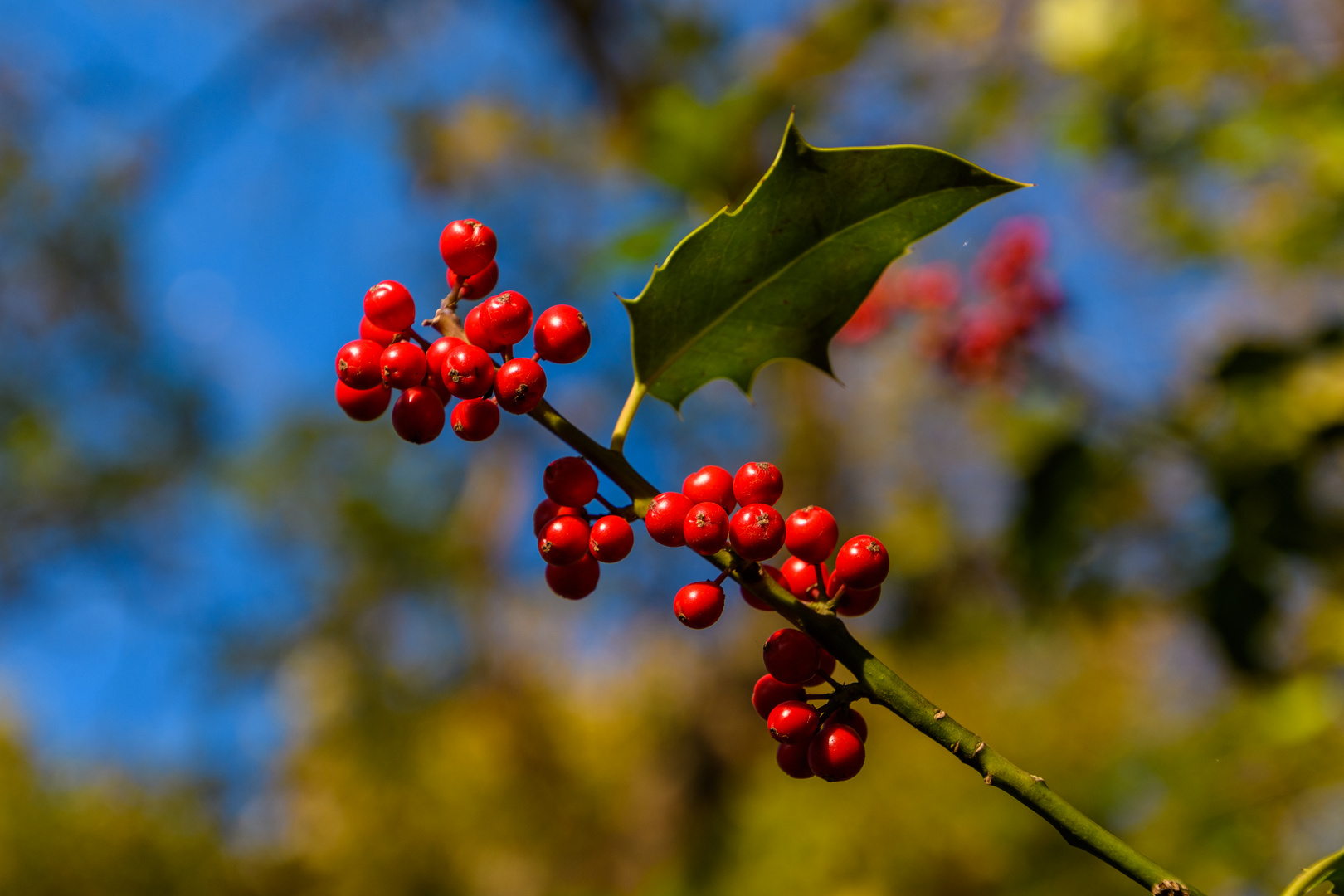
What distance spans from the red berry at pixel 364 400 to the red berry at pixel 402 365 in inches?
2.0

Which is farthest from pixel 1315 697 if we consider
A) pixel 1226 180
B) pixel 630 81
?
pixel 630 81

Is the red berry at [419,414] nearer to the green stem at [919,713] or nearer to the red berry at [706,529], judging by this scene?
the green stem at [919,713]

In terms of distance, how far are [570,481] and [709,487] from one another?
0.13m

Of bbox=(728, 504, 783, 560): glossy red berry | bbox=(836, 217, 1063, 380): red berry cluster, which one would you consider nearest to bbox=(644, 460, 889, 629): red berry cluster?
bbox=(728, 504, 783, 560): glossy red berry

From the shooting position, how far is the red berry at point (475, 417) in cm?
80

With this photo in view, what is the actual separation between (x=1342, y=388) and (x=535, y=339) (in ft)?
8.52

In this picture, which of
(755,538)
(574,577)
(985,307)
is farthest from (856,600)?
(985,307)

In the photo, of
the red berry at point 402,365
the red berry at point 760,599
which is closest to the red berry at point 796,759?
the red berry at point 760,599

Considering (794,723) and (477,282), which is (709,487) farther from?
(477,282)

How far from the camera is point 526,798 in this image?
294 inches

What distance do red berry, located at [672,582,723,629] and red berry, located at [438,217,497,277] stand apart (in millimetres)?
392

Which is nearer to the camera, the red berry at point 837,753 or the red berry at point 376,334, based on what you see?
the red berry at point 837,753

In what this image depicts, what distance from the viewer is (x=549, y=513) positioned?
0.82 m

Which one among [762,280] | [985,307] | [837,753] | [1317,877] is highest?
[985,307]
